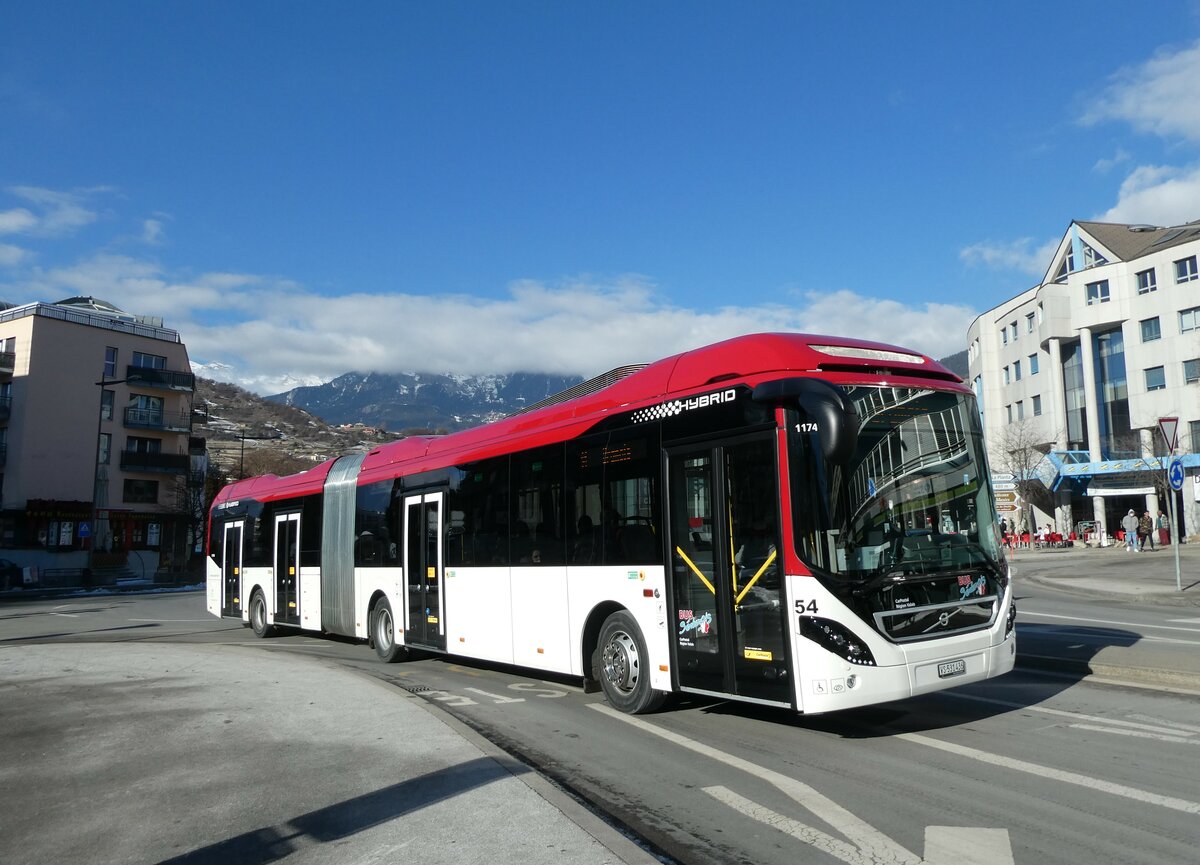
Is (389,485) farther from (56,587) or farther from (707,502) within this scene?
(56,587)

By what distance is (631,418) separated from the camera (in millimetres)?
9531

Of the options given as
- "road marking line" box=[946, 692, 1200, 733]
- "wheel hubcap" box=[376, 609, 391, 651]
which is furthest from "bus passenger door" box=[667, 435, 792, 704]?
"wheel hubcap" box=[376, 609, 391, 651]

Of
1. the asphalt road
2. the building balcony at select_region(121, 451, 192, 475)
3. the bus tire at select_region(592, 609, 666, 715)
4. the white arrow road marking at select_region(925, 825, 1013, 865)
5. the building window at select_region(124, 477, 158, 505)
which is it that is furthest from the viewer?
the building window at select_region(124, 477, 158, 505)

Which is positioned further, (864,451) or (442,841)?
(864,451)

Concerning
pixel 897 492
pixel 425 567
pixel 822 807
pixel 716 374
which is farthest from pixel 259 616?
pixel 822 807

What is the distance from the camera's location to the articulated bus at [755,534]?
23.8ft

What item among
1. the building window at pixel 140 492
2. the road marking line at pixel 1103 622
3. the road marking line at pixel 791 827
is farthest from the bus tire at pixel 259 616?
the building window at pixel 140 492

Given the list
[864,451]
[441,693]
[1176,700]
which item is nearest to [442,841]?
[864,451]

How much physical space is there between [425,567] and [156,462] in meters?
61.1

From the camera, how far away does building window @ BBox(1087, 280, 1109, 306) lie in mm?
58812

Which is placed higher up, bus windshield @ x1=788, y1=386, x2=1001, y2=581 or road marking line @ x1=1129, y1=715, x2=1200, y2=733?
bus windshield @ x1=788, y1=386, x2=1001, y2=581

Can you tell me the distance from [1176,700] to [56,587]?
54217 mm

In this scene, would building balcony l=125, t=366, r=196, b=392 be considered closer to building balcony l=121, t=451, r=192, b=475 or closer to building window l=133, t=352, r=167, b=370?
building window l=133, t=352, r=167, b=370

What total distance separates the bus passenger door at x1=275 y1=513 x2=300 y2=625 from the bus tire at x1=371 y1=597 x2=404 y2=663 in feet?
12.3
